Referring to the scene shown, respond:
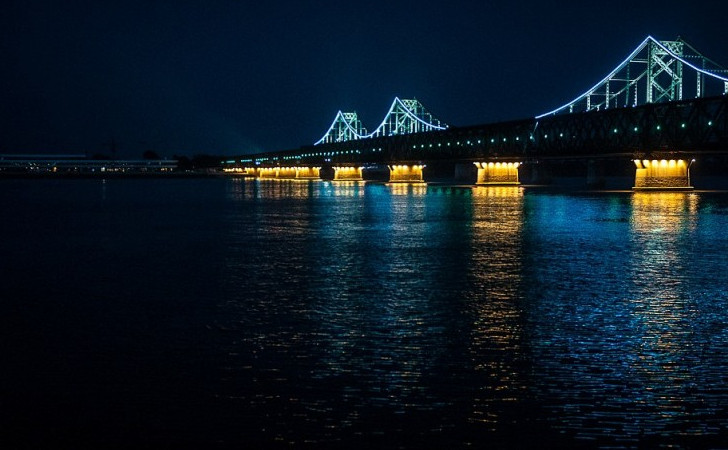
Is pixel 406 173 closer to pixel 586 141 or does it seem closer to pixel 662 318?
pixel 586 141

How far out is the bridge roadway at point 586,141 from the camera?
87.0m

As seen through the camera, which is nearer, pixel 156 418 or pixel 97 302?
pixel 156 418

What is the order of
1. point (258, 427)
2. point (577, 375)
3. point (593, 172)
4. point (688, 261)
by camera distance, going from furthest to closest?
point (593, 172)
point (688, 261)
point (577, 375)
point (258, 427)

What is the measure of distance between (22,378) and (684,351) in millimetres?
8963

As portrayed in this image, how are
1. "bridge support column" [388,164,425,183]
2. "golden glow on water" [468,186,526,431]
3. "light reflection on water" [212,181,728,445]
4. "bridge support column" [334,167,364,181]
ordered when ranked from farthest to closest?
1. "bridge support column" [334,167,364,181]
2. "bridge support column" [388,164,425,183]
3. "golden glow on water" [468,186,526,431]
4. "light reflection on water" [212,181,728,445]

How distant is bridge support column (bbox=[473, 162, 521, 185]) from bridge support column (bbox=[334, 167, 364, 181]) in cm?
5817

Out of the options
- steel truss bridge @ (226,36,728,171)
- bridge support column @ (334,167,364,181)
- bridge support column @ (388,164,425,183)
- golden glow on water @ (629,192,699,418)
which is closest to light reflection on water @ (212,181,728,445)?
golden glow on water @ (629,192,699,418)

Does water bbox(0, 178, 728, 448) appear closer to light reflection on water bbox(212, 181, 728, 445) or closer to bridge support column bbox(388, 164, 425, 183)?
light reflection on water bbox(212, 181, 728, 445)

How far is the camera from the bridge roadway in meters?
87.0

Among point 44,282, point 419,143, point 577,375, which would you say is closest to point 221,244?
point 44,282

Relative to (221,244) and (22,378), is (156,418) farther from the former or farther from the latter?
(221,244)

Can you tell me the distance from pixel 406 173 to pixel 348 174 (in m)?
29.5

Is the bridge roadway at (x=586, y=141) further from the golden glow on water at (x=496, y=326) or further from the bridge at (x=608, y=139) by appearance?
the golden glow on water at (x=496, y=326)

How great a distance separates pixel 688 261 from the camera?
24688mm
